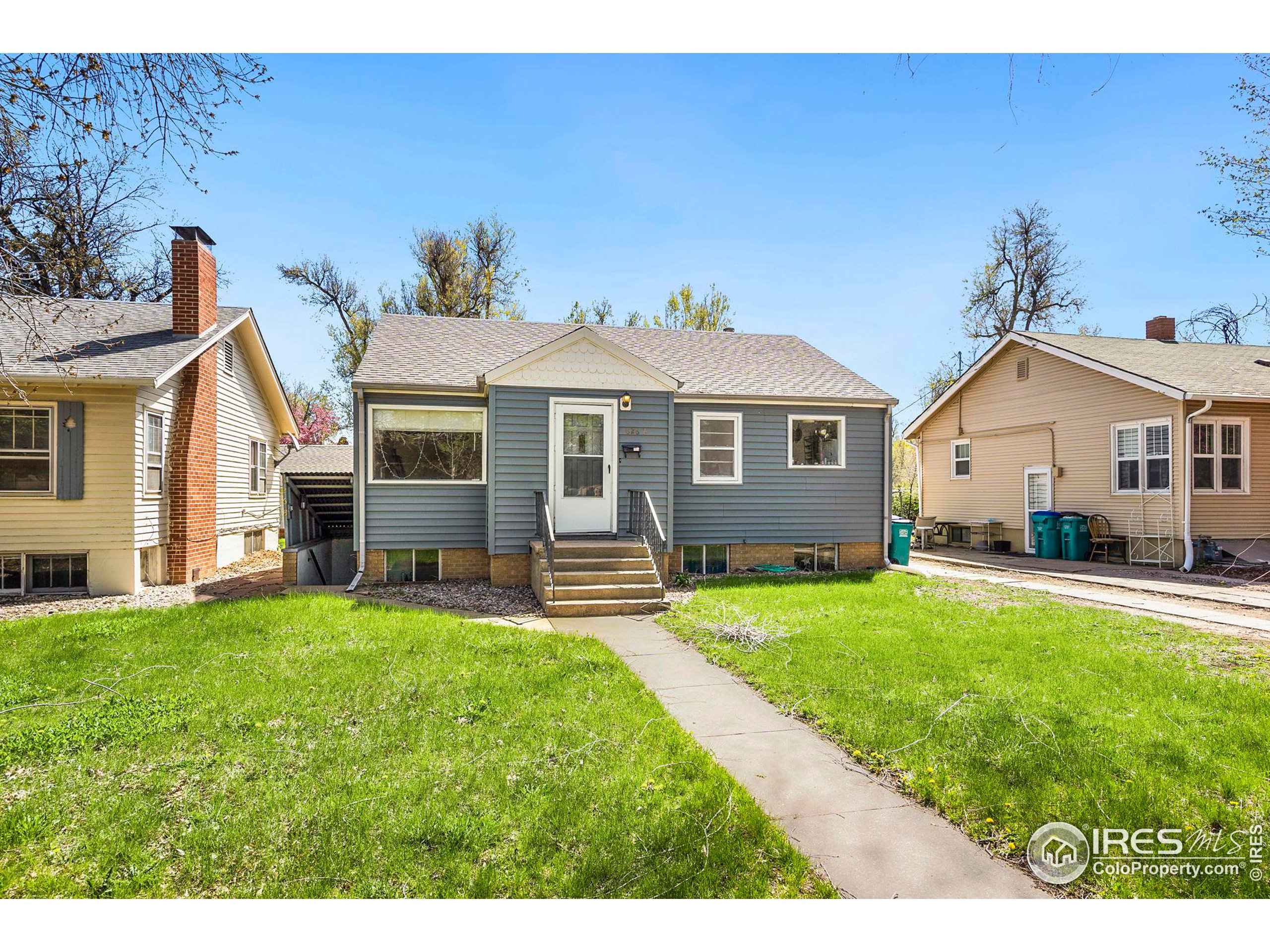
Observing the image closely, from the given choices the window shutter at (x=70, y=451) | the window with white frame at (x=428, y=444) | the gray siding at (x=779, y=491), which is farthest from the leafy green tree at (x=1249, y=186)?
the window shutter at (x=70, y=451)

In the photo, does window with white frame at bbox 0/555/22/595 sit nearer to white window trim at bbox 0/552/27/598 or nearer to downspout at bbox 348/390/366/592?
white window trim at bbox 0/552/27/598

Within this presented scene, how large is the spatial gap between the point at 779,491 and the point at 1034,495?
848cm

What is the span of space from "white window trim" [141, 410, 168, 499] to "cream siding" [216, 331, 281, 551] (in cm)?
184

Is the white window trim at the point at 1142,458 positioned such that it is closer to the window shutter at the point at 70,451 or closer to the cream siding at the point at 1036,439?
the cream siding at the point at 1036,439

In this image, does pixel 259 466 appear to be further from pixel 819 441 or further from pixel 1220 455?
pixel 1220 455

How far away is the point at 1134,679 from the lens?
17.6 ft

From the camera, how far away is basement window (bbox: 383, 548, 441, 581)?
11008mm

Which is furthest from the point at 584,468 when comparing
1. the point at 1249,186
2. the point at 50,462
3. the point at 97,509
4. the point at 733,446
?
the point at 1249,186

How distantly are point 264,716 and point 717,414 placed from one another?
9.13 meters

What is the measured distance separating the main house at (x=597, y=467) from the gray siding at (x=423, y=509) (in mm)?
23

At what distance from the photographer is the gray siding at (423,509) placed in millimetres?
10719

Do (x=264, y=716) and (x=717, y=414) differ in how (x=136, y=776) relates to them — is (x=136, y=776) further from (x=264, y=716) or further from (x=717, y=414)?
(x=717, y=414)

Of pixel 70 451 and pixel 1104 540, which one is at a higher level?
pixel 70 451

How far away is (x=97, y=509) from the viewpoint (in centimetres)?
997
